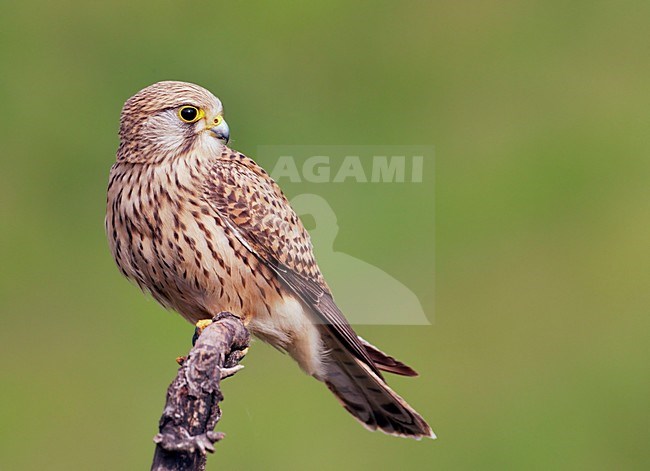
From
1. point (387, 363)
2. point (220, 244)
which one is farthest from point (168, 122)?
point (387, 363)

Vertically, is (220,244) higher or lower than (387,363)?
higher

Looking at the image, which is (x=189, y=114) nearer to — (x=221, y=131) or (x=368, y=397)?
(x=221, y=131)

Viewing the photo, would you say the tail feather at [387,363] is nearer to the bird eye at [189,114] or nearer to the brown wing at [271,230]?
the brown wing at [271,230]

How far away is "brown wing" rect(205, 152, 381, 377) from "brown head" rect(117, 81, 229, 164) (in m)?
0.16

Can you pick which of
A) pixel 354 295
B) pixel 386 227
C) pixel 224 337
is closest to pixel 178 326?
pixel 386 227

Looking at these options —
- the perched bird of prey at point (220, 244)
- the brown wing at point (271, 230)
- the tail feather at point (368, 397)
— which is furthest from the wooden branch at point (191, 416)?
the tail feather at point (368, 397)

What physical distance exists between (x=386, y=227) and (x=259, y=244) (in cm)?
328

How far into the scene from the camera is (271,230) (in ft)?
12.8

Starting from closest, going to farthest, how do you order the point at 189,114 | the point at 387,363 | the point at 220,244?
the point at 189,114 → the point at 220,244 → the point at 387,363

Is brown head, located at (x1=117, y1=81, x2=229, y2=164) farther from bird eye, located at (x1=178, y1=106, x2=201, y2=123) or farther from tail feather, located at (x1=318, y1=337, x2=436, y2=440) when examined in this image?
tail feather, located at (x1=318, y1=337, x2=436, y2=440)

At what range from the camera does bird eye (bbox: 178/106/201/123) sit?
11.8 feet

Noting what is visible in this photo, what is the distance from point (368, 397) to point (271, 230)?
2.07ft

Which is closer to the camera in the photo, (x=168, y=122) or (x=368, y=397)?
(x=168, y=122)

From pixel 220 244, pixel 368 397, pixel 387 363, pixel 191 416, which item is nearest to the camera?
pixel 191 416
